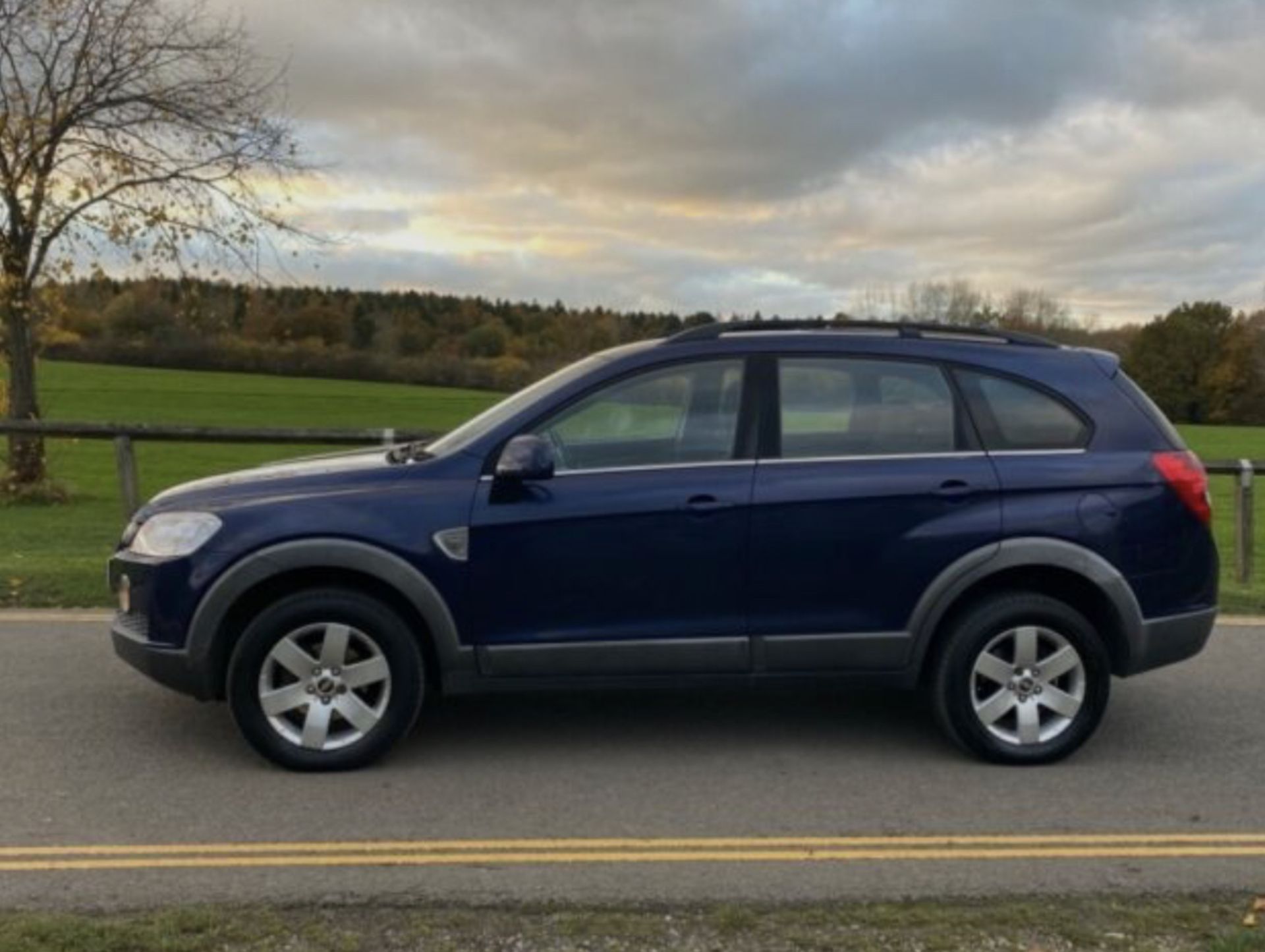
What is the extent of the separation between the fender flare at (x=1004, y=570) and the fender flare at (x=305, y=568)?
1931mm

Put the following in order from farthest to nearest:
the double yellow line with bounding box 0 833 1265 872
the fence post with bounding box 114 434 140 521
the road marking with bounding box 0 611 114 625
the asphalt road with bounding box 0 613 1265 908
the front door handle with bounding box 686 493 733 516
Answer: the fence post with bounding box 114 434 140 521 < the road marking with bounding box 0 611 114 625 < the front door handle with bounding box 686 493 733 516 < the double yellow line with bounding box 0 833 1265 872 < the asphalt road with bounding box 0 613 1265 908

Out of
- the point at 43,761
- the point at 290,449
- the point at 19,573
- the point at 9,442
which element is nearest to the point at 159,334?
the point at 290,449

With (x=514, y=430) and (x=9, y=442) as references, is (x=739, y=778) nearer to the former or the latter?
(x=514, y=430)

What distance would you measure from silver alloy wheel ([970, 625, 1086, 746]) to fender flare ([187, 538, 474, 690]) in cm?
223

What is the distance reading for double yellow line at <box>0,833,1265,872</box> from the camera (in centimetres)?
400

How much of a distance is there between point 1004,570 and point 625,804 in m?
1.84

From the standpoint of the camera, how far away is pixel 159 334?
62875 millimetres

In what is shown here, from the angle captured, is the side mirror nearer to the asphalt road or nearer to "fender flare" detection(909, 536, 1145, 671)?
the asphalt road

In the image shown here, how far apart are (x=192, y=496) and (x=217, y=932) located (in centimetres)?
205

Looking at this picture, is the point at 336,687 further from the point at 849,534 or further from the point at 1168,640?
the point at 1168,640

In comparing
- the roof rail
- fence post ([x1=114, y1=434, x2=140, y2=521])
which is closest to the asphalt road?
the roof rail

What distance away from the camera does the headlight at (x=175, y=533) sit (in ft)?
15.7

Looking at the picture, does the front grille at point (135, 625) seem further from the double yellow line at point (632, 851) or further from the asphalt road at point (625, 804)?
the double yellow line at point (632, 851)

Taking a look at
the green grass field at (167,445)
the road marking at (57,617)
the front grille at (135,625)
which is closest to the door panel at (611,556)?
the front grille at (135,625)
